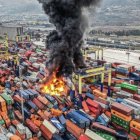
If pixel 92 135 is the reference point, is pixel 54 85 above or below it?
above

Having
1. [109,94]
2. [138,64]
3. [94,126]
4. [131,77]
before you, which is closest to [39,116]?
[94,126]

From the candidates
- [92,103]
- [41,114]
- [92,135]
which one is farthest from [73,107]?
[92,135]

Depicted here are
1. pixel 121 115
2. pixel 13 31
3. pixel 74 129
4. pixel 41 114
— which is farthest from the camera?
pixel 13 31

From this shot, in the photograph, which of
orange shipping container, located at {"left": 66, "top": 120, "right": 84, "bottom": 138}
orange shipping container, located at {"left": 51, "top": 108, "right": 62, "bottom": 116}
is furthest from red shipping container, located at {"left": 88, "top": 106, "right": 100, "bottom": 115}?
orange shipping container, located at {"left": 66, "top": 120, "right": 84, "bottom": 138}

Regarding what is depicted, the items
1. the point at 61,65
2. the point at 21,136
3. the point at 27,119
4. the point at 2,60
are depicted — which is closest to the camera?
the point at 61,65

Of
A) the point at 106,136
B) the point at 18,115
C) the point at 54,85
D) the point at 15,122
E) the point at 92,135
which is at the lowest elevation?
the point at 15,122

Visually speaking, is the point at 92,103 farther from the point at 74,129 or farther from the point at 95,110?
the point at 74,129

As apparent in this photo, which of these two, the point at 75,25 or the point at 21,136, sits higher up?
the point at 75,25

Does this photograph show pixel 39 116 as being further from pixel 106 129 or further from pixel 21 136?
pixel 106 129
